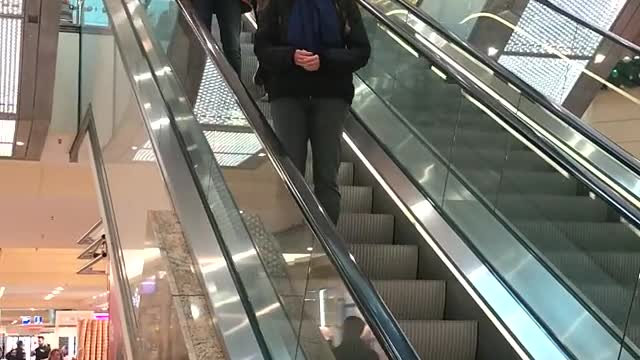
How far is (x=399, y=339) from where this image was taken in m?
2.42

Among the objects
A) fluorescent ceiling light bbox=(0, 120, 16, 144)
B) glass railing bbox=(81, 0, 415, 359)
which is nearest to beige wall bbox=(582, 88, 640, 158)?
glass railing bbox=(81, 0, 415, 359)

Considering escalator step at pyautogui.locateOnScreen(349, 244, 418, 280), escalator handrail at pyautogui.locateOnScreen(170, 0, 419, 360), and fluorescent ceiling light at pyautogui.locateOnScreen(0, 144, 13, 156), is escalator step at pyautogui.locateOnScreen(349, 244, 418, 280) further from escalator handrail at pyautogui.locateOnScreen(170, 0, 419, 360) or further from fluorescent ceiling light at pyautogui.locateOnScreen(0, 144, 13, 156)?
fluorescent ceiling light at pyautogui.locateOnScreen(0, 144, 13, 156)

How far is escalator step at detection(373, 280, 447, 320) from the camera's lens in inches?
168

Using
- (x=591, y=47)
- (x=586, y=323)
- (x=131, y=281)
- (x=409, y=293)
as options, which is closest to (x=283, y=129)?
(x=409, y=293)

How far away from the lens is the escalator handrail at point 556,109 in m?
4.29

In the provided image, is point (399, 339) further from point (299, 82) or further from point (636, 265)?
point (299, 82)

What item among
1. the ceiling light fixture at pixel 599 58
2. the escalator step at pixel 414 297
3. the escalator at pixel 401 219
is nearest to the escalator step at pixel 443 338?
the escalator at pixel 401 219

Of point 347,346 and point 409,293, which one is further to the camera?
point 409,293

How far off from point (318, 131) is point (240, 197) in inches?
22.4

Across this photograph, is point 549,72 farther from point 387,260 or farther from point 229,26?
point 387,260

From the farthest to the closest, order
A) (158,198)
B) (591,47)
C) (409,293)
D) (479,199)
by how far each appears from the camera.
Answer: (591,47), (158,198), (479,199), (409,293)

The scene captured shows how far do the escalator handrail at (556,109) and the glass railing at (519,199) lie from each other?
12.2 inches

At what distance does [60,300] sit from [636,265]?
30.2 meters

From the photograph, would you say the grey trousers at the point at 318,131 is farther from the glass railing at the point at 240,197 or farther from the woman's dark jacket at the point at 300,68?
the glass railing at the point at 240,197
